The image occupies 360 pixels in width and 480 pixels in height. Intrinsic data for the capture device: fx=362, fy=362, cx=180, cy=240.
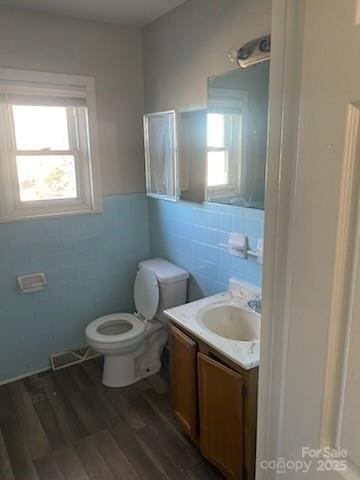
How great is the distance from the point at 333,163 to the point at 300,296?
24cm

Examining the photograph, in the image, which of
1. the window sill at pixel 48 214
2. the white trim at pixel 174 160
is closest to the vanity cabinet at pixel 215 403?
the white trim at pixel 174 160

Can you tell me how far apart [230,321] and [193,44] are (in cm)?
172

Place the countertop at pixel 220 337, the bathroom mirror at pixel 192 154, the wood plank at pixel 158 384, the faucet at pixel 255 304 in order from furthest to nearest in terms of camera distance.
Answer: the wood plank at pixel 158 384 < the bathroom mirror at pixel 192 154 < the faucet at pixel 255 304 < the countertop at pixel 220 337

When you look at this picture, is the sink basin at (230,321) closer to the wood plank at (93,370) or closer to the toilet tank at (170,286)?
the toilet tank at (170,286)

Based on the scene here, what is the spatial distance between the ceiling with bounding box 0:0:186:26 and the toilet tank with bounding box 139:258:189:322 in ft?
5.76

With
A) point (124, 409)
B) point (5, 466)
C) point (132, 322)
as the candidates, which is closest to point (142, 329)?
point (132, 322)

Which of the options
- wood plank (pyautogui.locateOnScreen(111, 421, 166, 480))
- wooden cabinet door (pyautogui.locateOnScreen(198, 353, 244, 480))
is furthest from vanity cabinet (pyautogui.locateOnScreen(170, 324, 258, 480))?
wood plank (pyautogui.locateOnScreen(111, 421, 166, 480))

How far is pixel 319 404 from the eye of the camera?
64 centimetres

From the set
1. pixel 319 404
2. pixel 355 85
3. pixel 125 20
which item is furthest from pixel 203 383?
pixel 125 20

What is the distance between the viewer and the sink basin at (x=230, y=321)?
2012mm

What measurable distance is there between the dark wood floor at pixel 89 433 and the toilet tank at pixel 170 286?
569 mm

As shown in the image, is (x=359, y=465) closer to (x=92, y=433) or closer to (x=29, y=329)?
(x=92, y=433)

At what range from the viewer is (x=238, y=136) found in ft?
6.73

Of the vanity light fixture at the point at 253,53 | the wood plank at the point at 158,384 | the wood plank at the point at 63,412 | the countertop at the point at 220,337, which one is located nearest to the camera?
the countertop at the point at 220,337
